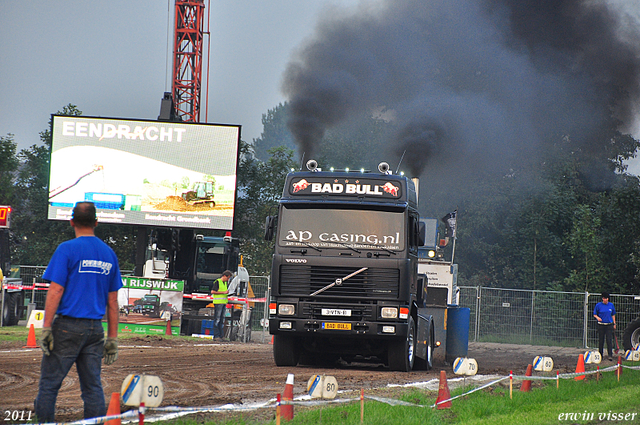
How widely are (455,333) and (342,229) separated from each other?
6.47 meters

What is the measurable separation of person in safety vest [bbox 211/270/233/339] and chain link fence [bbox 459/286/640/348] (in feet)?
34.9

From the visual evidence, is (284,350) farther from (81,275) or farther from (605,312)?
(605,312)

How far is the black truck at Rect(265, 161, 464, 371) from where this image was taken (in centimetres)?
1329

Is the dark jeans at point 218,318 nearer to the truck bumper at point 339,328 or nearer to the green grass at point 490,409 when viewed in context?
the truck bumper at point 339,328

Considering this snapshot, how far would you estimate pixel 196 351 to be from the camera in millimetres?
16828

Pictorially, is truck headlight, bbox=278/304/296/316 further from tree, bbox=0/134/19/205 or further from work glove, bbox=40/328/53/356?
tree, bbox=0/134/19/205

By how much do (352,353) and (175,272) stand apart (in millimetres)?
13154

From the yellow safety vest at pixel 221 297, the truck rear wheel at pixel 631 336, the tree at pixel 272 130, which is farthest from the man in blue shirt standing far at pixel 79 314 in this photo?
the tree at pixel 272 130

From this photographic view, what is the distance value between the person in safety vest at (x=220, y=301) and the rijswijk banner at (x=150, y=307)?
1.11 m

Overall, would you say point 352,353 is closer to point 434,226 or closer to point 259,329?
point 434,226

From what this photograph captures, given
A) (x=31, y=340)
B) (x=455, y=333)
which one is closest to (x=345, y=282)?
(x=455, y=333)

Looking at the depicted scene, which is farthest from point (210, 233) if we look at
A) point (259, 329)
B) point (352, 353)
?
point (352, 353)

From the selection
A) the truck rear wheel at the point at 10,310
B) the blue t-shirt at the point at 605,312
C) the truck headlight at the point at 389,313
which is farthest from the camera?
the truck rear wheel at the point at 10,310

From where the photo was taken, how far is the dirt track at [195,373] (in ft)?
29.9
